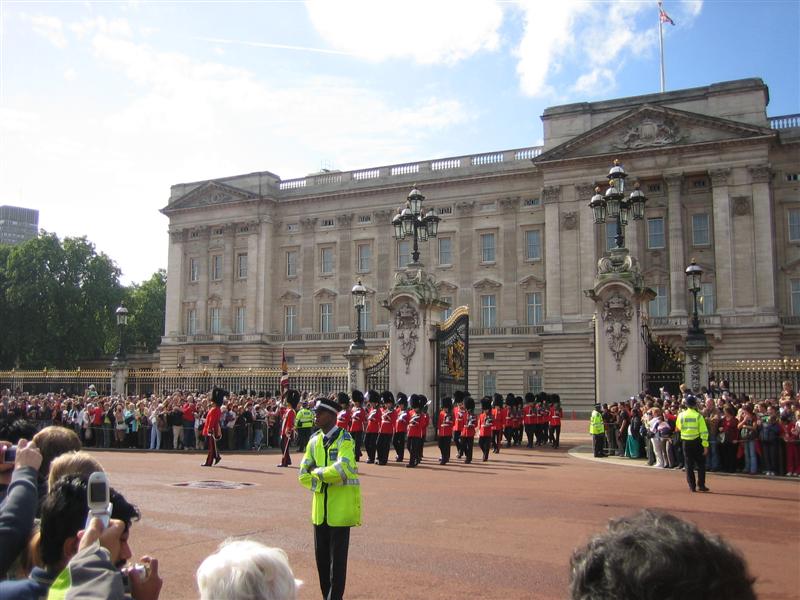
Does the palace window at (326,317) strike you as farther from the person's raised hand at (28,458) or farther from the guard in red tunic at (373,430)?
the person's raised hand at (28,458)

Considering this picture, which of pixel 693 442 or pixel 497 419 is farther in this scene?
pixel 497 419

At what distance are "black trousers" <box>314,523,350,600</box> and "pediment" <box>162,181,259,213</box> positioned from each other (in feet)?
A: 177

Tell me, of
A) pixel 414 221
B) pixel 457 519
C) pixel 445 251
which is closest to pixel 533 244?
pixel 445 251

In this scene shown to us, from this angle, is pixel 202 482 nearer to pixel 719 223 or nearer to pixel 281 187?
pixel 719 223

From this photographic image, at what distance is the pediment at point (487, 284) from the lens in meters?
53.1

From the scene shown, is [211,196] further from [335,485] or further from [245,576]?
[245,576]

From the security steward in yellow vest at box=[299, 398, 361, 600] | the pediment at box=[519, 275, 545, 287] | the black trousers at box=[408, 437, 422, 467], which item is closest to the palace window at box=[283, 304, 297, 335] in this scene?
the pediment at box=[519, 275, 545, 287]

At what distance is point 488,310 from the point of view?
53.5 metres

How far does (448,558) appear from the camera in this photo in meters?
8.30

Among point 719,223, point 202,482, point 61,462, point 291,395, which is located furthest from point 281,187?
point 61,462

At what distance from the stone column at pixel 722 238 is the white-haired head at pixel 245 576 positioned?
46034mm

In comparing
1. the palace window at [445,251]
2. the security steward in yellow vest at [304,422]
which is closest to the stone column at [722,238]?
the palace window at [445,251]

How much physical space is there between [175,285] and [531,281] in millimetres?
28925

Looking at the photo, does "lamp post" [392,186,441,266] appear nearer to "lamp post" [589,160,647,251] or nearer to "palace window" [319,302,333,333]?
"lamp post" [589,160,647,251]
